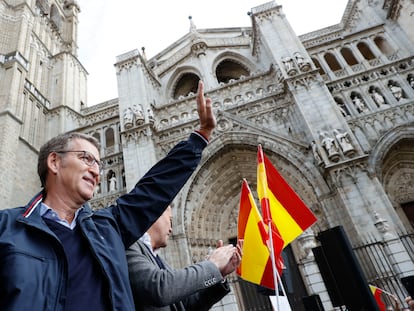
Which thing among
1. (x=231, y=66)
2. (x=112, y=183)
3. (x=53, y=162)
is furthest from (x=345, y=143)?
(x=231, y=66)

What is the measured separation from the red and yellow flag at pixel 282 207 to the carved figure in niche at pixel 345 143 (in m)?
7.74

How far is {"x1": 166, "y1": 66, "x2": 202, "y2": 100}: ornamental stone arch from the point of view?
1816 cm

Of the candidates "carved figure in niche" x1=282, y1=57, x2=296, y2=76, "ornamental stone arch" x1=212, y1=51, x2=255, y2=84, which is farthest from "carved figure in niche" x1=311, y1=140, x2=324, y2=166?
"ornamental stone arch" x1=212, y1=51, x2=255, y2=84

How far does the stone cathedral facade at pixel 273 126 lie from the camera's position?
9578mm

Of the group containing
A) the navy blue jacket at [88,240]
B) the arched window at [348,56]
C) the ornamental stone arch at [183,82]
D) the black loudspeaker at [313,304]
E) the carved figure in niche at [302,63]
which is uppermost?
the ornamental stone arch at [183,82]

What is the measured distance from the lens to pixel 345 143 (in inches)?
397

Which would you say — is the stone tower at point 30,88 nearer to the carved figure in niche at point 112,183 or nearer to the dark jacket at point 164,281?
the carved figure in niche at point 112,183

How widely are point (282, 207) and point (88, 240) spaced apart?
98.1 inches

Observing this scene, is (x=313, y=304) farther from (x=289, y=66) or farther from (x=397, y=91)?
(x=397, y=91)

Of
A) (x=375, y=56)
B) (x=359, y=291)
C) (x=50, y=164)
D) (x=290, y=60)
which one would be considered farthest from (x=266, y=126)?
(x=50, y=164)

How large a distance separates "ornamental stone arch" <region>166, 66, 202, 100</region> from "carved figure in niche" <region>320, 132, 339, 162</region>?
9.65m

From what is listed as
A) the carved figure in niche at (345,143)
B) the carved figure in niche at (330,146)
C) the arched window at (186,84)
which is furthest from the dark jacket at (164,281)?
the arched window at (186,84)

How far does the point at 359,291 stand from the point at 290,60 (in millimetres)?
12563

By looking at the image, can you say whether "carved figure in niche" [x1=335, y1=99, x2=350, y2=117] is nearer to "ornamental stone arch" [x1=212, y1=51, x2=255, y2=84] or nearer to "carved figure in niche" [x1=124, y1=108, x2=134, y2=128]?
"ornamental stone arch" [x1=212, y1=51, x2=255, y2=84]
